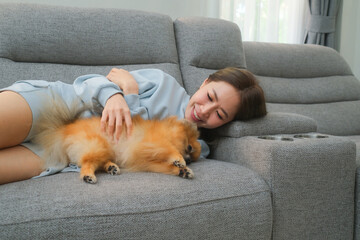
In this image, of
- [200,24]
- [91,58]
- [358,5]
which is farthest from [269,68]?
[358,5]

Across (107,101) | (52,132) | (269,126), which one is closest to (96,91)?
(107,101)

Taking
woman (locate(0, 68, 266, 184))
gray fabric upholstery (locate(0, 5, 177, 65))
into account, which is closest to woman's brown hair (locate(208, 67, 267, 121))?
woman (locate(0, 68, 266, 184))

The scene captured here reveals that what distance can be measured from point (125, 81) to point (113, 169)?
48cm

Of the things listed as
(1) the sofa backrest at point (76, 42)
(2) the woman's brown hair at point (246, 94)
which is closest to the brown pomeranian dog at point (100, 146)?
(2) the woman's brown hair at point (246, 94)

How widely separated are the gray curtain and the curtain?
0.08 m

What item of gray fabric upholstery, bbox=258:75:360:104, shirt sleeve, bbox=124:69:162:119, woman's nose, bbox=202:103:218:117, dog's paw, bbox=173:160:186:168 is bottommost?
gray fabric upholstery, bbox=258:75:360:104

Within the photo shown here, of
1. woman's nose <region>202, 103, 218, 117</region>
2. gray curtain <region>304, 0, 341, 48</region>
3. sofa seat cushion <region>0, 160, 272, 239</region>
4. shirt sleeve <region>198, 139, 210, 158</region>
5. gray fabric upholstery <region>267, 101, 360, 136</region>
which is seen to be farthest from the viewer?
gray curtain <region>304, 0, 341, 48</region>

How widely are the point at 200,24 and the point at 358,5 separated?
280 cm

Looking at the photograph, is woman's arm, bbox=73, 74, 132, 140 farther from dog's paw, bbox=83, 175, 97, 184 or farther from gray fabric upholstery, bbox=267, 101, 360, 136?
gray fabric upholstery, bbox=267, 101, 360, 136

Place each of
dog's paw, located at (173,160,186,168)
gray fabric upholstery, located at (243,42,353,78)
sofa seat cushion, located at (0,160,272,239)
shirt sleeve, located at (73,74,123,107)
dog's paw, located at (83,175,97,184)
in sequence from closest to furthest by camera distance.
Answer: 1. sofa seat cushion, located at (0,160,272,239)
2. dog's paw, located at (83,175,97,184)
3. dog's paw, located at (173,160,186,168)
4. shirt sleeve, located at (73,74,123,107)
5. gray fabric upholstery, located at (243,42,353,78)

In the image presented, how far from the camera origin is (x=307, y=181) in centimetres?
122

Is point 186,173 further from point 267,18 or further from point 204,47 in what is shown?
point 267,18

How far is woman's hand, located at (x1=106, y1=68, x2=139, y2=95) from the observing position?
4.81 feet

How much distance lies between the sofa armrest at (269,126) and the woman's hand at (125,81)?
1.53ft
